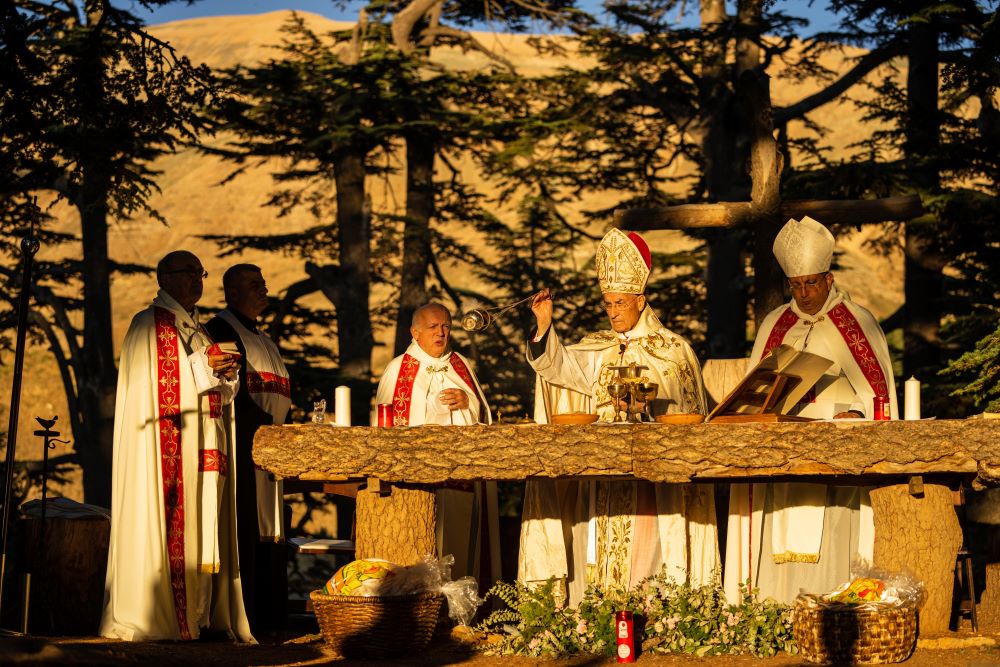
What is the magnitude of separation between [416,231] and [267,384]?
12725 mm

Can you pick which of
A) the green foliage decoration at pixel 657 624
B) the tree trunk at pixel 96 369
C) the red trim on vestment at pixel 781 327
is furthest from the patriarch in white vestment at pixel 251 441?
the tree trunk at pixel 96 369

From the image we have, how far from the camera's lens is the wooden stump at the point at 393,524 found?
788 centimetres

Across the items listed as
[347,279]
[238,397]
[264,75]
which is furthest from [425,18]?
[238,397]

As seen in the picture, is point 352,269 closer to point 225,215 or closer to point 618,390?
point 618,390

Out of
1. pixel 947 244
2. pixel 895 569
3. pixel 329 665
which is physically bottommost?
pixel 329 665

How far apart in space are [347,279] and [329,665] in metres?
14.7

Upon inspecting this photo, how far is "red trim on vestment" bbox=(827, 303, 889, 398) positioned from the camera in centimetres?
849

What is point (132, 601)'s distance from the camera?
8.19 meters

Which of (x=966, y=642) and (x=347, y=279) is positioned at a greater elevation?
(x=347, y=279)

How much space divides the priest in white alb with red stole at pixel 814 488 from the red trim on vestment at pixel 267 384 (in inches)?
114

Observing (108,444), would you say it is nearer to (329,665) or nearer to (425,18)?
(425,18)

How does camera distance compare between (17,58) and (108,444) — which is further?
(108,444)

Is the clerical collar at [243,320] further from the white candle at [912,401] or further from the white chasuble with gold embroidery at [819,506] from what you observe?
the white candle at [912,401]

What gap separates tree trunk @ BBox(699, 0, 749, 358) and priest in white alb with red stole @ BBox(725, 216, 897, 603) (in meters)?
10.3
